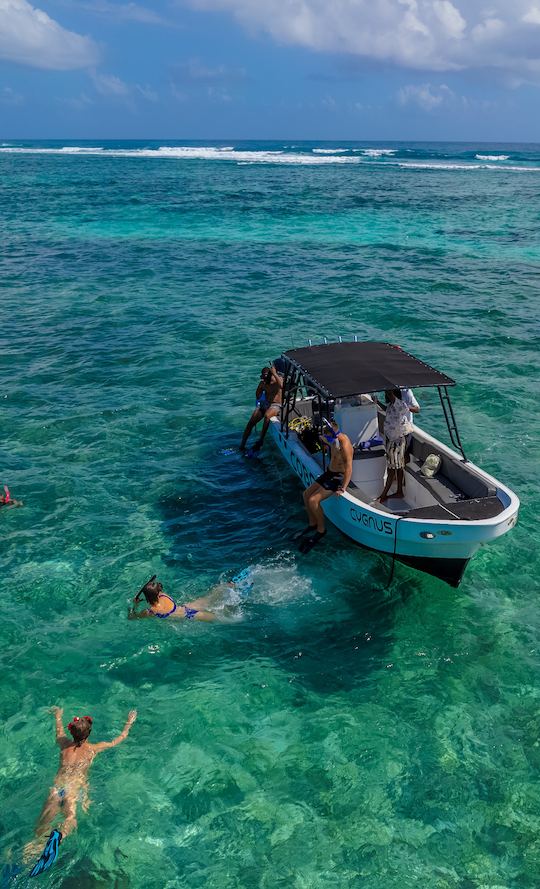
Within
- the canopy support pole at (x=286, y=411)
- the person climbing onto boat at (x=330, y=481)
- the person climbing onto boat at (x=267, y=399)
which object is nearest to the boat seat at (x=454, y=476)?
the person climbing onto boat at (x=330, y=481)

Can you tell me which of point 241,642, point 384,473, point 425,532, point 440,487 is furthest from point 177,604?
point 440,487

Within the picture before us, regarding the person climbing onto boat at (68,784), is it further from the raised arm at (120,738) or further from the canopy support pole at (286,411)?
the canopy support pole at (286,411)

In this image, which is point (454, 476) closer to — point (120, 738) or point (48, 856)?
point (120, 738)

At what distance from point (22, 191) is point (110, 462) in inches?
2119

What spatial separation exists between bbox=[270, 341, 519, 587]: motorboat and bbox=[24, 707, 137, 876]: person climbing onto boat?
485 cm

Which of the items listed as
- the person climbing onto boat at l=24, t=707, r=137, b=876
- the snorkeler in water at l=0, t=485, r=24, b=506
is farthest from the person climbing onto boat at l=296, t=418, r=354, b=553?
the snorkeler in water at l=0, t=485, r=24, b=506

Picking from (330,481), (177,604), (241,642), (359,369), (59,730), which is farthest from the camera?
(359,369)

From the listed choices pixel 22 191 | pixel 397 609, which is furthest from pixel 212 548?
pixel 22 191

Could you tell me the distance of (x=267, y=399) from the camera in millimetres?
15562

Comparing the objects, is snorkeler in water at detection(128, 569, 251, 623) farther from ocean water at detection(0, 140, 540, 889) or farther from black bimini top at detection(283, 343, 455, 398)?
black bimini top at detection(283, 343, 455, 398)

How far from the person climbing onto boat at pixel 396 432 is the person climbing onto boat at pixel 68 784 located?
625cm

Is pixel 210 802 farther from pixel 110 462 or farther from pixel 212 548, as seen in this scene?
pixel 110 462

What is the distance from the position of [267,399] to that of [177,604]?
20.2 ft

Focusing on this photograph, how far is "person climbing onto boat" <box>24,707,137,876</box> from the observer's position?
7.21m
